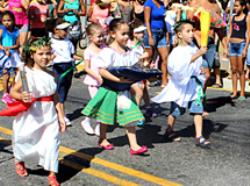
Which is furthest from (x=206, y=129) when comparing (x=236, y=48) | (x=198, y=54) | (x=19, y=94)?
(x=19, y=94)

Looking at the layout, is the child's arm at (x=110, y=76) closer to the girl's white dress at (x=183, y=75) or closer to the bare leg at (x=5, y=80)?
the girl's white dress at (x=183, y=75)

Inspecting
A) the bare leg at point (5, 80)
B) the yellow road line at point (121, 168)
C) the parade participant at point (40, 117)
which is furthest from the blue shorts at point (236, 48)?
the parade participant at point (40, 117)

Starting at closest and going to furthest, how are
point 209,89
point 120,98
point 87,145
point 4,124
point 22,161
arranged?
point 22,161, point 120,98, point 87,145, point 4,124, point 209,89

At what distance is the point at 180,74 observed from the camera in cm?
771

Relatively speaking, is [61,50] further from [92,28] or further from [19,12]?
[19,12]

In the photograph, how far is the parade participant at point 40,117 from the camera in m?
6.25

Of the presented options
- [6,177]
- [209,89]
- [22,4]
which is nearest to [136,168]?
[6,177]

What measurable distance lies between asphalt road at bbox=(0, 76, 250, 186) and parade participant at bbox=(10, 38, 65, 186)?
14.1 inches

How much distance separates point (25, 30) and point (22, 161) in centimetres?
549

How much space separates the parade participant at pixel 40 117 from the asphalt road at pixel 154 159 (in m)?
0.36

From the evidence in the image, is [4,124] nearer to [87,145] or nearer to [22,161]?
[87,145]

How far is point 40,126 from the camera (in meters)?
6.29

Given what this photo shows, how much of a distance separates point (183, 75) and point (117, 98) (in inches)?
36.3

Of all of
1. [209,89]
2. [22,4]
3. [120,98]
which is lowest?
[209,89]
